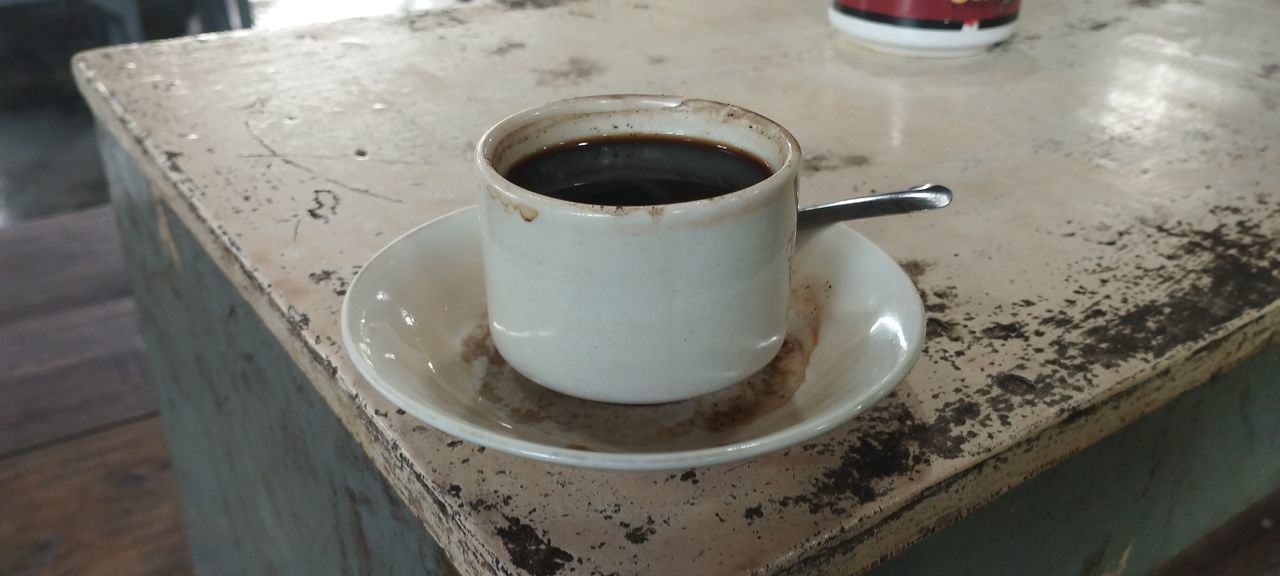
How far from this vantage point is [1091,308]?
1.61ft

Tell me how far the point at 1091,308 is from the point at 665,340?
242mm

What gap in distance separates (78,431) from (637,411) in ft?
4.27

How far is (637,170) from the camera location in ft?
1.39

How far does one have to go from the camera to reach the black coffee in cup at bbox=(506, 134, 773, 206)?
0.41m

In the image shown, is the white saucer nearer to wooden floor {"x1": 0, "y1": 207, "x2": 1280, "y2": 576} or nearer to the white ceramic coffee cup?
the white ceramic coffee cup

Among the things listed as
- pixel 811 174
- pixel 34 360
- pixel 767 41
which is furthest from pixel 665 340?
pixel 34 360

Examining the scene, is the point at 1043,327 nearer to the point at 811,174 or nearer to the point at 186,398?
the point at 811,174

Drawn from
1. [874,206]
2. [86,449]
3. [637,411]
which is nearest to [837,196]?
[874,206]

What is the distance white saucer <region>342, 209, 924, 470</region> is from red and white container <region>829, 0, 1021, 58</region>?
46 centimetres

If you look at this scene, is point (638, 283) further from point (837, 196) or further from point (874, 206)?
point (837, 196)

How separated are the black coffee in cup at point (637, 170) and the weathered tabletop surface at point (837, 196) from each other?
0.36 feet

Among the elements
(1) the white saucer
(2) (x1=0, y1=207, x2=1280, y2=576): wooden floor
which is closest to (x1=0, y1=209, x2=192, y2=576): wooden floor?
(2) (x1=0, y1=207, x2=1280, y2=576): wooden floor

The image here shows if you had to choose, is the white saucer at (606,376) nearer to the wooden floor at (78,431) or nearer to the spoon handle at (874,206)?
the spoon handle at (874,206)

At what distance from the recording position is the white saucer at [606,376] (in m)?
0.33
